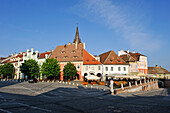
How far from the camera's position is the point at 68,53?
184ft

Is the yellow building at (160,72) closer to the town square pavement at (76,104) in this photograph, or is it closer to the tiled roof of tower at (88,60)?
the tiled roof of tower at (88,60)

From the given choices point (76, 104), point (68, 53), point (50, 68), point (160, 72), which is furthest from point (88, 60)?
point (160, 72)

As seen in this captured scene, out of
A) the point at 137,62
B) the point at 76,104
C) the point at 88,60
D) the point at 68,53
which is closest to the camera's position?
the point at 76,104

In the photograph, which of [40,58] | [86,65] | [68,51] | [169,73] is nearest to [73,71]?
[86,65]

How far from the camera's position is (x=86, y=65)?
169 feet

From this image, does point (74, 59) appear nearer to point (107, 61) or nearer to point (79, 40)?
point (107, 61)

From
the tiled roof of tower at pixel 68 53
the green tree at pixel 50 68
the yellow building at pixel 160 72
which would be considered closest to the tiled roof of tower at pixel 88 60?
the tiled roof of tower at pixel 68 53

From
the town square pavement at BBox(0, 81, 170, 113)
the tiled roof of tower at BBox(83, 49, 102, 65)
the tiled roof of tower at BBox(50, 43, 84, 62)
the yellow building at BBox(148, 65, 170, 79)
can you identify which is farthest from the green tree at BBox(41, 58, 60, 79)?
the yellow building at BBox(148, 65, 170, 79)

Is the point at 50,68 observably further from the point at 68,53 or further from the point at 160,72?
the point at 160,72

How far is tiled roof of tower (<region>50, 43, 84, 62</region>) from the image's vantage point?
175ft

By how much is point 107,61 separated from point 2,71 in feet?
145

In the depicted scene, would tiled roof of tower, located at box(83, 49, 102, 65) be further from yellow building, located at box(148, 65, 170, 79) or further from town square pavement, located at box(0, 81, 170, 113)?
yellow building, located at box(148, 65, 170, 79)

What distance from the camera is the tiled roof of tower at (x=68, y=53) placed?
2105 inches

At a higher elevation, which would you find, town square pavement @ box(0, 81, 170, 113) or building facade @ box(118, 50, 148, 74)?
building facade @ box(118, 50, 148, 74)
